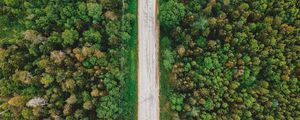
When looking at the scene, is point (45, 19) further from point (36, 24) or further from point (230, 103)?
point (230, 103)

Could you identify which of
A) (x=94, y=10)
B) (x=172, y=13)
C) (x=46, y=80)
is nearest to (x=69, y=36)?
(x=94, y=10)

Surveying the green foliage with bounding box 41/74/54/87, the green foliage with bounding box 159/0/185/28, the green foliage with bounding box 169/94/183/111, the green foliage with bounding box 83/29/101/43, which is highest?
the green foliage with bounding box 159/0/185/28

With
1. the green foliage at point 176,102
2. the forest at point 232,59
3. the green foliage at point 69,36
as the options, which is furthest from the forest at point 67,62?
the forest at point 232,59

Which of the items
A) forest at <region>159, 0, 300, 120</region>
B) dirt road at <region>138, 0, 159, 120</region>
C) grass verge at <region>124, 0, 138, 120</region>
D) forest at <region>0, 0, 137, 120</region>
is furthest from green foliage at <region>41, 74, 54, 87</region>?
forest at <region>159, 0, 300, 120</region>

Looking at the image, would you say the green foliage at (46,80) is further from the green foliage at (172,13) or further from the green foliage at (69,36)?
the green foliage at (172,13)

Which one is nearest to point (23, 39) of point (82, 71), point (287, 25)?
point (82, 71)

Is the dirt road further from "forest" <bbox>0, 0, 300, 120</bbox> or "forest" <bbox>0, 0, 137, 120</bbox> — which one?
"forest" <bbox>0, 0, 137, 120</bbox>
